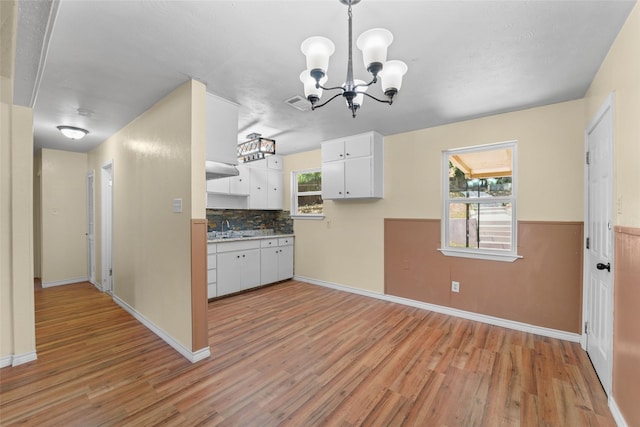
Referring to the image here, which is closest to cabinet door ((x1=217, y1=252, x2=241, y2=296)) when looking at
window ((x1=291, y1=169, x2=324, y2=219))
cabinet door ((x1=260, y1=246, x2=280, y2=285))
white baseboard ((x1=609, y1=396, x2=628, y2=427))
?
cabinet door ((x1=260, y1=246, x2=280, y2=285))

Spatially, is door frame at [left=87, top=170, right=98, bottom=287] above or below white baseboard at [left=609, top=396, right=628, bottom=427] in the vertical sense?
above

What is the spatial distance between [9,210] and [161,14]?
2.22 m

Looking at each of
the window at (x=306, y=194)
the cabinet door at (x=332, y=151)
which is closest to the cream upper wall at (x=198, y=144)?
the cabinet door at (x=332, y=151)

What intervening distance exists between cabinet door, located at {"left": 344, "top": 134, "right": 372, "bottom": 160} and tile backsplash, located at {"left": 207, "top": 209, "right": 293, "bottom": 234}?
1930 millimetres

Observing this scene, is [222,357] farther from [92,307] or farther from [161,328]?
[92,307]

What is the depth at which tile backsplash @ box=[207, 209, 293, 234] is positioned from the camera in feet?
16.1

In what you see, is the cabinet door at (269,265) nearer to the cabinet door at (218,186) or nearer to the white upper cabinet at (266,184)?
the white upper cabinet at (266,184)

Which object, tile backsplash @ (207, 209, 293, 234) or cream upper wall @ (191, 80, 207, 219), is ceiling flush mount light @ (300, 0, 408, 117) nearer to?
cream upper wall @ (191, 80, 207, 219)

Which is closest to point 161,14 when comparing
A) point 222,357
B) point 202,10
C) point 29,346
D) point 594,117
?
point 202,10

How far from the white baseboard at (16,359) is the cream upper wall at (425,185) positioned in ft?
11.8

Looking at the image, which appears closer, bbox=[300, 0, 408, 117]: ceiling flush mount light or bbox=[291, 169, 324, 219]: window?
bbox=[300, 0, 408, 117]: ceiling flush mount light

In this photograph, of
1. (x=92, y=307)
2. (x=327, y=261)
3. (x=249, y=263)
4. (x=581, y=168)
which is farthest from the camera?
(x=327, y=261)

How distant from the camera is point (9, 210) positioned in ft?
7.83

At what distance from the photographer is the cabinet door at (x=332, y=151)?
14.1 feet
